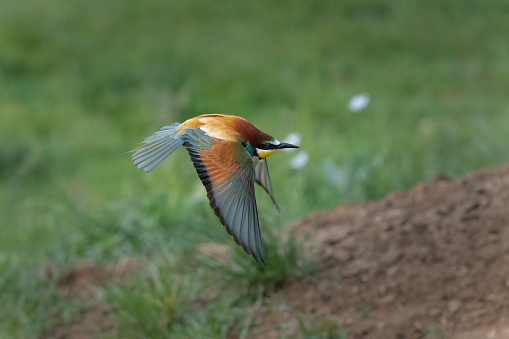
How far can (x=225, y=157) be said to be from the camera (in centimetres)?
126

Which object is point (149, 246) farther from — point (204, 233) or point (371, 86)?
point (371, 86)

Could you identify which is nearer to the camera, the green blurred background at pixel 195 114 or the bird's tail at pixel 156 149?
the bird's tail at pixel 156 149

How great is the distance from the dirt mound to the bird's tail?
1273 millimetres

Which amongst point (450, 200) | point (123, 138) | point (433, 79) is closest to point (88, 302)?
point (450, 200)

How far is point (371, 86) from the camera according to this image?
6668 millimetres

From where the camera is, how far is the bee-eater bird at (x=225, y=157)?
1.23m

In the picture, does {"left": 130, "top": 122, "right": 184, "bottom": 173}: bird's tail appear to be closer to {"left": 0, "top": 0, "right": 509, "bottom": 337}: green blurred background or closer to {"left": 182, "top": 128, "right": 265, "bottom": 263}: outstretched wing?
{"left": 182, "top": 128, "right": 265, "bottom": 263}: outstretched wing

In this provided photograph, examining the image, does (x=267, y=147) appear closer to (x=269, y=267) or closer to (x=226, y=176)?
(x=226, y=176)

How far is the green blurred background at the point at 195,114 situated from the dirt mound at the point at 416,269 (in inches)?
6.6

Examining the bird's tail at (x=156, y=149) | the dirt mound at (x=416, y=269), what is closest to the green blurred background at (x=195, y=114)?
the dirt mound at (x=416, y=269)

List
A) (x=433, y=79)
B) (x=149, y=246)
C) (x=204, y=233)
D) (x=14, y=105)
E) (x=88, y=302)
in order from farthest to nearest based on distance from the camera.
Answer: (x=433, y=79), (x=14, y=105), (x=149, y=246), (x=88, y=302), (x=204, y=233)

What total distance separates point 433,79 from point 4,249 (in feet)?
14.4

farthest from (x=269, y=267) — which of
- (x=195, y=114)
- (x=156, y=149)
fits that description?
(x=195, y=114)

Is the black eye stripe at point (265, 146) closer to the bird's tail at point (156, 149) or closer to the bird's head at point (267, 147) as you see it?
the bird's head at point (267, 147)
